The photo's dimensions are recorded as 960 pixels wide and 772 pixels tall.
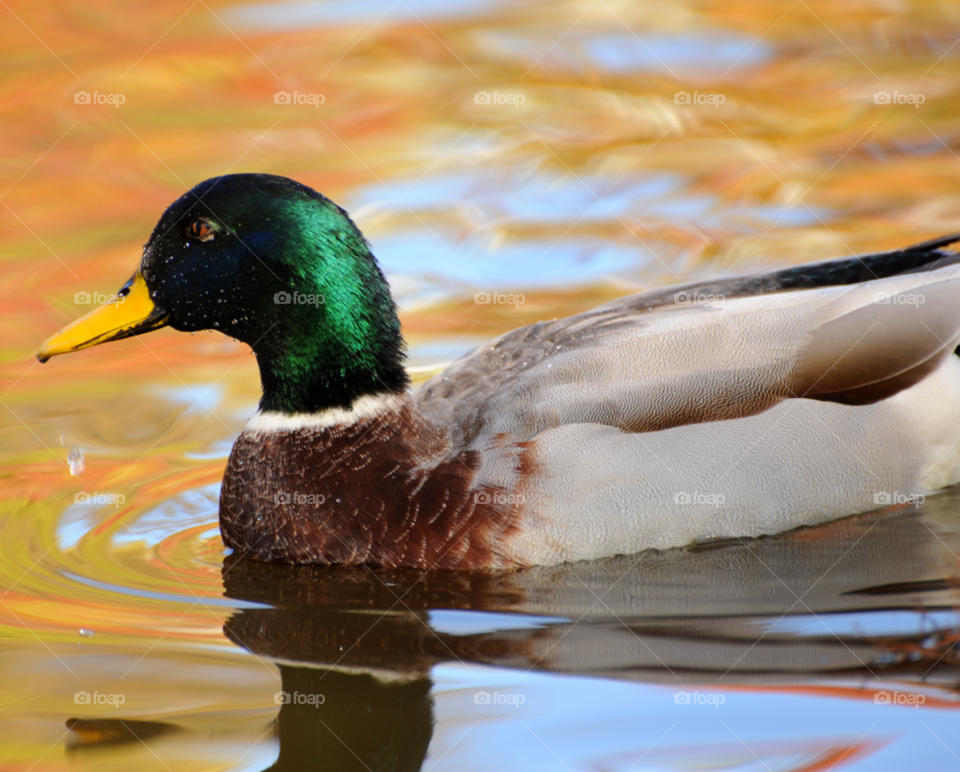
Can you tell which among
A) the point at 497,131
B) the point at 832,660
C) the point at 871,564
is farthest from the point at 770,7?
the point at 832,660

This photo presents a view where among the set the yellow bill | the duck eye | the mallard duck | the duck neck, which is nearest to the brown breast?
the mallard duck

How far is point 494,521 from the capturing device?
15.7 ft

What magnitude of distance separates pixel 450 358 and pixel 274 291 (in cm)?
232

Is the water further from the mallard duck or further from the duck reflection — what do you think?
the mallard duck

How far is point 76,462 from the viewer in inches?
241

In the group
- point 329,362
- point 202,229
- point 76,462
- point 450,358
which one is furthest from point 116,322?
point 450,358

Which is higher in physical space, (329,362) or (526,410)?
(329,362)

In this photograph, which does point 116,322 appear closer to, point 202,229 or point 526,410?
point 202,229

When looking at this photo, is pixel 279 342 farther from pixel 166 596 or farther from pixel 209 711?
pixel 209 711

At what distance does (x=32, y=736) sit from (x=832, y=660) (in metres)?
2.57

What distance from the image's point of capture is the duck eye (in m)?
4.87

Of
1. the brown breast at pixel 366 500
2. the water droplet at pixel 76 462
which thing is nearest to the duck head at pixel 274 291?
the brown breast at pixel 366 500

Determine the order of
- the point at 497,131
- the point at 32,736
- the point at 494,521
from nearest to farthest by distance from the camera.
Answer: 1. the point at 32,736
2. the point at 494,521
3. the point at 497,131

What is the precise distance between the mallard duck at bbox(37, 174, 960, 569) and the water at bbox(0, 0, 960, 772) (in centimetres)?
18
